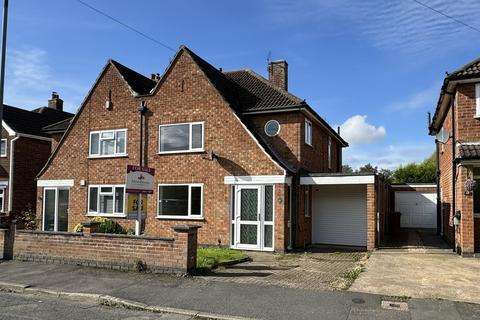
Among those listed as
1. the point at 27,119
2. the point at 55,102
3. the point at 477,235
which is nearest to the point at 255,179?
the point at 477,235

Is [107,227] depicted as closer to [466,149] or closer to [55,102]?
[466,149]

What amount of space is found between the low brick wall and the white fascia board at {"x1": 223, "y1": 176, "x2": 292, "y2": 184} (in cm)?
484

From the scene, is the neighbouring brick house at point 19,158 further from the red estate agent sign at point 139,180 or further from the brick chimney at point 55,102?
Answer: the red estate agent sign at point 139,180

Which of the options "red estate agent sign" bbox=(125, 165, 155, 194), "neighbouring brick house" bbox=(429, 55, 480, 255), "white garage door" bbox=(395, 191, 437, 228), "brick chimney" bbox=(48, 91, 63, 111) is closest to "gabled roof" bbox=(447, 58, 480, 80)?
"neighbouring brick house" bbox=(429, 55, 480, 255)

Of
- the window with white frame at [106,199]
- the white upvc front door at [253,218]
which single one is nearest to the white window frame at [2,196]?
the window with white frame at [106,199]

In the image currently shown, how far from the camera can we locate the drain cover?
7535 mm

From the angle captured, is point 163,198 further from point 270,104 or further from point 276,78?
point 276,78

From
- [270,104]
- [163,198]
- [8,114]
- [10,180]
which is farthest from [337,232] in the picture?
[8,114]

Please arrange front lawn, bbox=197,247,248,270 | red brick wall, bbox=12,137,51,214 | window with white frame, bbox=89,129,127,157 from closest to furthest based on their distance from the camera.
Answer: front lawn, bbox=197,247,248,270 < window with white frame, bbox=89,129,127,157 < red brick wall, bbox=12,137,51,214

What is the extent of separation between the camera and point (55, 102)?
110 ft

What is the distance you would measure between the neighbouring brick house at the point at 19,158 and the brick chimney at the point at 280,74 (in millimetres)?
12911

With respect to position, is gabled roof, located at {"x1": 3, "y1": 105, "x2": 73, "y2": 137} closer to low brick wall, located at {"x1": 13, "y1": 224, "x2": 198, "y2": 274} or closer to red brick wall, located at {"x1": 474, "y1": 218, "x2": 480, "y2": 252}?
low brick wall, located at {"x1": 13, "y1": 224, "x2": 198, "y2": 274}

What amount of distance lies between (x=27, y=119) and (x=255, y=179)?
1830 cm

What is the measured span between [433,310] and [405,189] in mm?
22963
